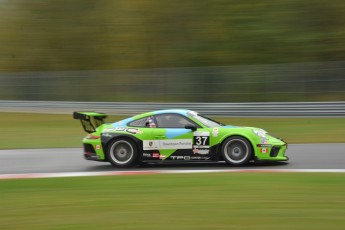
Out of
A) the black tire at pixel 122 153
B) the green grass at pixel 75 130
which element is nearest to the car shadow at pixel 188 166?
the black tire at pixel 122 153

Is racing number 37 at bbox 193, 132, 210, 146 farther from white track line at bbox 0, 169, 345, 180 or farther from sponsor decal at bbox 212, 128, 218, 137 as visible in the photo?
white track line at bbox 0, 169, 345, 180

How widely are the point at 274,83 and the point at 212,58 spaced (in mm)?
6183

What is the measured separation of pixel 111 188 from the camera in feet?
27.8

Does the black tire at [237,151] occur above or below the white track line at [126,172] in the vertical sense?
above

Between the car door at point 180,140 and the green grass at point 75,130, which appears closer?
the car door at point 180,140

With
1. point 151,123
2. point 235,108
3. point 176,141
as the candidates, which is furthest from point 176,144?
point 235,108

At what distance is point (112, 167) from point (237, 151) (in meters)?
2.67

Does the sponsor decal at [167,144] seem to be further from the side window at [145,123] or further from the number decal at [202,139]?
the side window at [145,123]

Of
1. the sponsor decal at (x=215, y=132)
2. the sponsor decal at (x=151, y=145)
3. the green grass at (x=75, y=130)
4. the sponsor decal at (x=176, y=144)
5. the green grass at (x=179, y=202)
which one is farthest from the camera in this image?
the green grass at (x=75, y=130)

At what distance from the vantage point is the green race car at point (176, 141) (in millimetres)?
11055

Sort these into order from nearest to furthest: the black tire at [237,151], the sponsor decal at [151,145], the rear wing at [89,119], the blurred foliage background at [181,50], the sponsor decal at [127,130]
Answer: the black tire at [237,151], the sponsor decal at [151,145], the sponsor decal at [127,130], the rear wing at [89,119], the blurred foliage background at [181,50]

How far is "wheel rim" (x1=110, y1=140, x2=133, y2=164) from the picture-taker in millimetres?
11562

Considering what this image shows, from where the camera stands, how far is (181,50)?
3141 cm

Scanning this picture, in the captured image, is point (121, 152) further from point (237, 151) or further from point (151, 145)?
point (237, 151)
